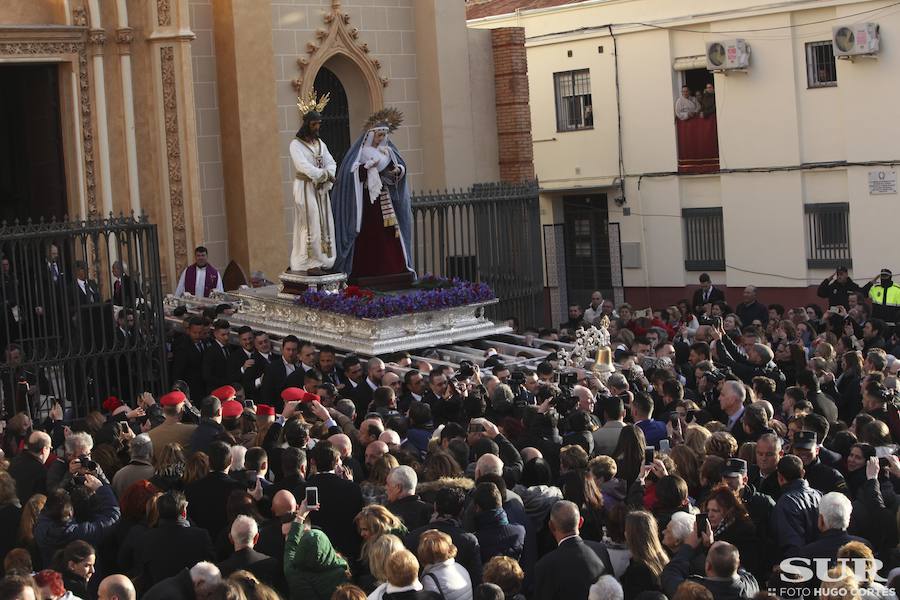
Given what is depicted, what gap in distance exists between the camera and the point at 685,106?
92.8 ft

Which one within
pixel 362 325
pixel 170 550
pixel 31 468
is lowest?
pixel 170 550

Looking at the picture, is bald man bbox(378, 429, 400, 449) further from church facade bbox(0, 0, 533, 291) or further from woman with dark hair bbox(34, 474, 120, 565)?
church facade bbox(0, 0, 533, 291)

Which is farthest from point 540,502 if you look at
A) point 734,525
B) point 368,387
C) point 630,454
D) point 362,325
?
point 362,325

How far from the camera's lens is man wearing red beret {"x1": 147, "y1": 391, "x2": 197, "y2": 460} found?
1136 cm

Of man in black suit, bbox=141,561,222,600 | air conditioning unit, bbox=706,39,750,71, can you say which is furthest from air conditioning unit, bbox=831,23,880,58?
man in black suit, bbox=141,561,222,600

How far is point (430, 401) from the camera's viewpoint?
12969 millimetres

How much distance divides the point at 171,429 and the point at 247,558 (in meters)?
3.48

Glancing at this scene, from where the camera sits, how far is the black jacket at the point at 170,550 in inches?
340

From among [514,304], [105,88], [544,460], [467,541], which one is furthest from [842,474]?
[105,88]

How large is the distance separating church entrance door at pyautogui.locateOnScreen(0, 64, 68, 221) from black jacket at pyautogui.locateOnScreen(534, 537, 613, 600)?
48.1 ft

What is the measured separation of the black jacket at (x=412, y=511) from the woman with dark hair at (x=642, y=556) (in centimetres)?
135

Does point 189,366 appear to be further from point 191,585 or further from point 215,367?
point 191,585

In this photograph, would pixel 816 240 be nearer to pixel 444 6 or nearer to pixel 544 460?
pixel 444 6

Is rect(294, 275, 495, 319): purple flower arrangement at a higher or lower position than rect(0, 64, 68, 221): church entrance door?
lower
